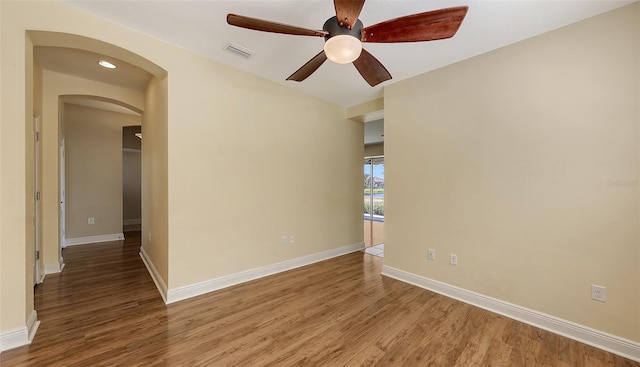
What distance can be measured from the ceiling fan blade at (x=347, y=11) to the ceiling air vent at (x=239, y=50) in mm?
1456

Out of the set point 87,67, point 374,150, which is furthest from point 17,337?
point 374,150

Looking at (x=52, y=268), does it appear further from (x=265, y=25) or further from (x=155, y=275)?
(x=265, y=25)

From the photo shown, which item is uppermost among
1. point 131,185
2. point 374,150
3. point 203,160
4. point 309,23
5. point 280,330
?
point 309,23

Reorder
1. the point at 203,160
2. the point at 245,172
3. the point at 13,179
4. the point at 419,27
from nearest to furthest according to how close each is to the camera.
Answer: the point at 419,27 < the point at 13,179 < the point at 203,160 < the point at 245,172

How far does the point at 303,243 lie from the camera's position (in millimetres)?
3756

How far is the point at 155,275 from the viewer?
3021 millimetres

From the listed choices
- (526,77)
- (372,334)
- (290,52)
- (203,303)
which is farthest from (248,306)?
(526,77)

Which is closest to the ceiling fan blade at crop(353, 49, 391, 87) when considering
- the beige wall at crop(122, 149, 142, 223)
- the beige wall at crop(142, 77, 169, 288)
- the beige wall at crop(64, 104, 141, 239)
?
the beige wall at crop(142, 77, 169, 288)

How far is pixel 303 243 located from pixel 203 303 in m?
1.63

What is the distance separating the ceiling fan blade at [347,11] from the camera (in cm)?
137

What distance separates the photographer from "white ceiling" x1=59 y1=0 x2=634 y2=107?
73.7 inches

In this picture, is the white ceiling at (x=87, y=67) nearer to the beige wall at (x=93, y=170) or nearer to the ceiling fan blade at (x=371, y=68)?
the beige wall at (x=93, y=170)

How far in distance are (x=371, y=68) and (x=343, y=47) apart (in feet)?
1.87

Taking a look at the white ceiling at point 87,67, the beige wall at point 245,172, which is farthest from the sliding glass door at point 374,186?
the white ceiling at point 87,67
